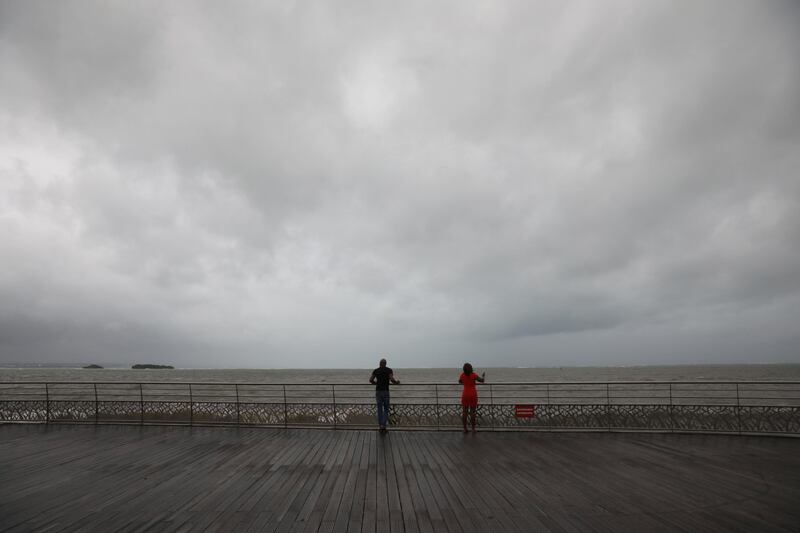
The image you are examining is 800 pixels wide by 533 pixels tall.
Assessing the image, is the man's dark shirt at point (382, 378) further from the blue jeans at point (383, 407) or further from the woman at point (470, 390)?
the woman at point (470, 390)

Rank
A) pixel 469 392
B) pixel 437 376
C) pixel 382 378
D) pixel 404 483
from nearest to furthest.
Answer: pixel 404 483
pixel 469 392
pixel 382 378
pixel 437 376

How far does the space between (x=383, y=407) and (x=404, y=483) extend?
13.2 ft

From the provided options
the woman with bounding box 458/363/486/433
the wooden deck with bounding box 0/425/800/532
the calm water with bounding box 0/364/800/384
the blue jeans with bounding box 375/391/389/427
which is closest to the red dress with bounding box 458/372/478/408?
the woman with bounding box 458/363/486/433

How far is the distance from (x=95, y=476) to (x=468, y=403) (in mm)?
7267

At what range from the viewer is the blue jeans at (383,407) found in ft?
32.1

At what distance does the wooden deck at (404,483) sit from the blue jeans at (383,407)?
68 centimetres

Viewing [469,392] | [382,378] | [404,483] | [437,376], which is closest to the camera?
[404,483]

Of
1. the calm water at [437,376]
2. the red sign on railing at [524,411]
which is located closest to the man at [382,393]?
the red sign on railing at [524,411]

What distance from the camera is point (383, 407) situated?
9836 mm

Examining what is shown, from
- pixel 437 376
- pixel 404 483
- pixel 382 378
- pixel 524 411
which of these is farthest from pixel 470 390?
pixel 437 376

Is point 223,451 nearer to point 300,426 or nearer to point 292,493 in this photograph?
point 300,426

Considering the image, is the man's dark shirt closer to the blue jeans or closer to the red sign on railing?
Answer: the blue jeans

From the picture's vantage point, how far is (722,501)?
507 centimetres

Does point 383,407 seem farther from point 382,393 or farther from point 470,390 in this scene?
point 470,390
